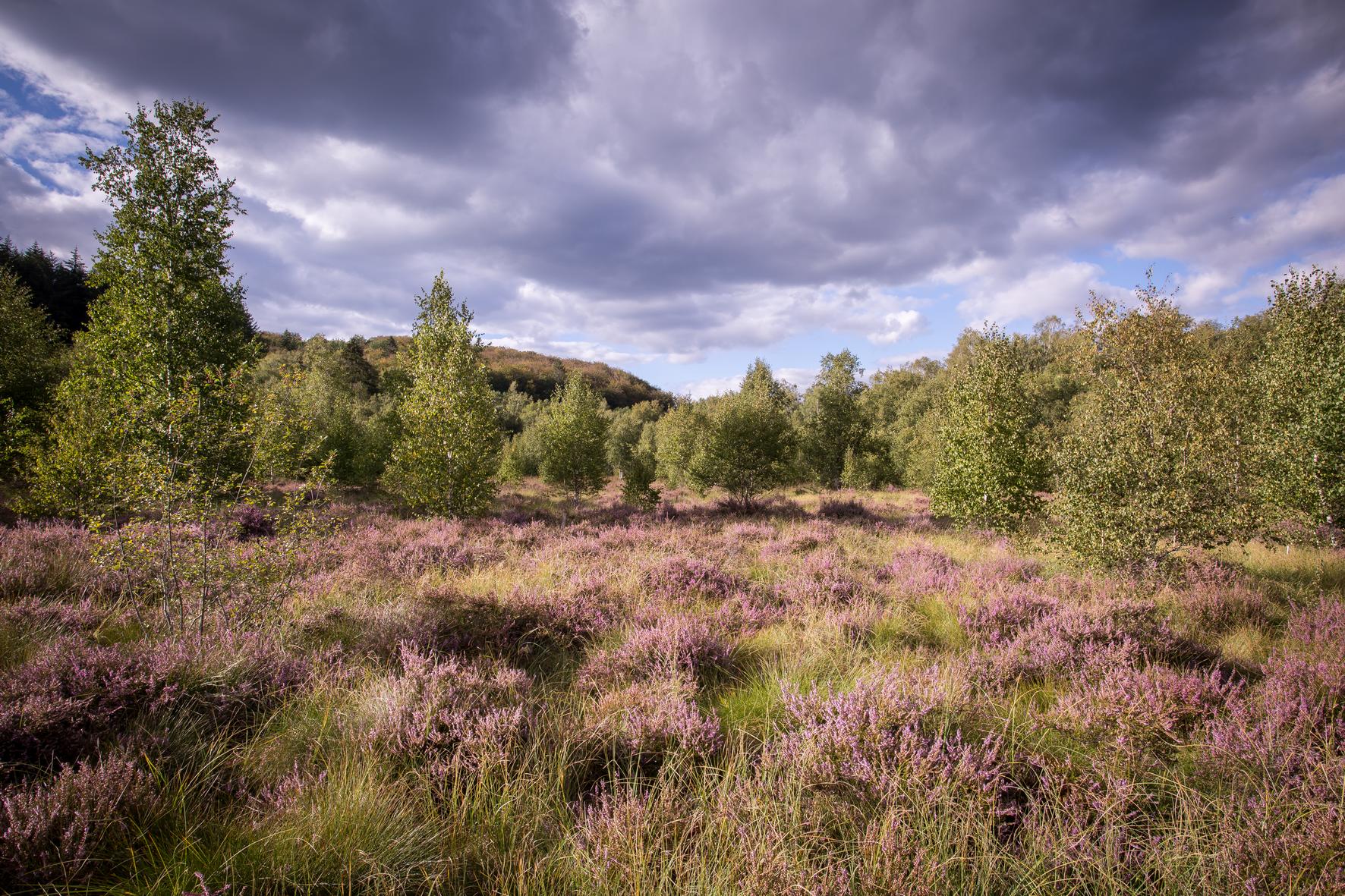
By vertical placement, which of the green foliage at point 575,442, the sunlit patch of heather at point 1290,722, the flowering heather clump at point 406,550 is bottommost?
the flowering heather clump at point 406,550

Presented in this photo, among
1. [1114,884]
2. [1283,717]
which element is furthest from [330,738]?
[1283,717]

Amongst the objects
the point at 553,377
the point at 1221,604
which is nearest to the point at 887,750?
the point at 1221,604

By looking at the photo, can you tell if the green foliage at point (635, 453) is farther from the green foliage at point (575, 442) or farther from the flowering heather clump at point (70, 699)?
the flowering heather clump at point (70, 699)

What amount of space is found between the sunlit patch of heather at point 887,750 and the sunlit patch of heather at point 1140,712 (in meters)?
0.78

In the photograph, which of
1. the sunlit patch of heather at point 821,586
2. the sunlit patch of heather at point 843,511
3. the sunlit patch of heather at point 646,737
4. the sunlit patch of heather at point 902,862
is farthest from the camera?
the sunlit patch of heather at point 843,511

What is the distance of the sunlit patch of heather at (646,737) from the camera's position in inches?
130

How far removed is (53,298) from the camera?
4675cm

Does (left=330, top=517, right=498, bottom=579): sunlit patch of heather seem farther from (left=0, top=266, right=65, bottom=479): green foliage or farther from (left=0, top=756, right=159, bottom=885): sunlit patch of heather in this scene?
(left=0, top=266, right=65, bottom=479): green foliage

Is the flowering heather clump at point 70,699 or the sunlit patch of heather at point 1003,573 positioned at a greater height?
the sunlit patch of heather at point 1003,573

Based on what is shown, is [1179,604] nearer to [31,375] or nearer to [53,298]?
[31,375]

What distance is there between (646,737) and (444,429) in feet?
45.8

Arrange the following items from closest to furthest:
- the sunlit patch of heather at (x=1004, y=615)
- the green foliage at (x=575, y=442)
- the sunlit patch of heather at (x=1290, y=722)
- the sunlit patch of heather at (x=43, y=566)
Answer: the sunlit patch of heather at (x=1290, y=722) → the sunlit patch of heather at (x=1004, y=615) → the sunlit patch of heather at (x=43, y=566) → the green foliage at (x=575, y=442)

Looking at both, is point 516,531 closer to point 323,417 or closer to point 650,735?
point 650,735

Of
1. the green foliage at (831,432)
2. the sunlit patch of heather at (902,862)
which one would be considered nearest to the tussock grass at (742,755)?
the sunlit patch of heather at (902,862)
